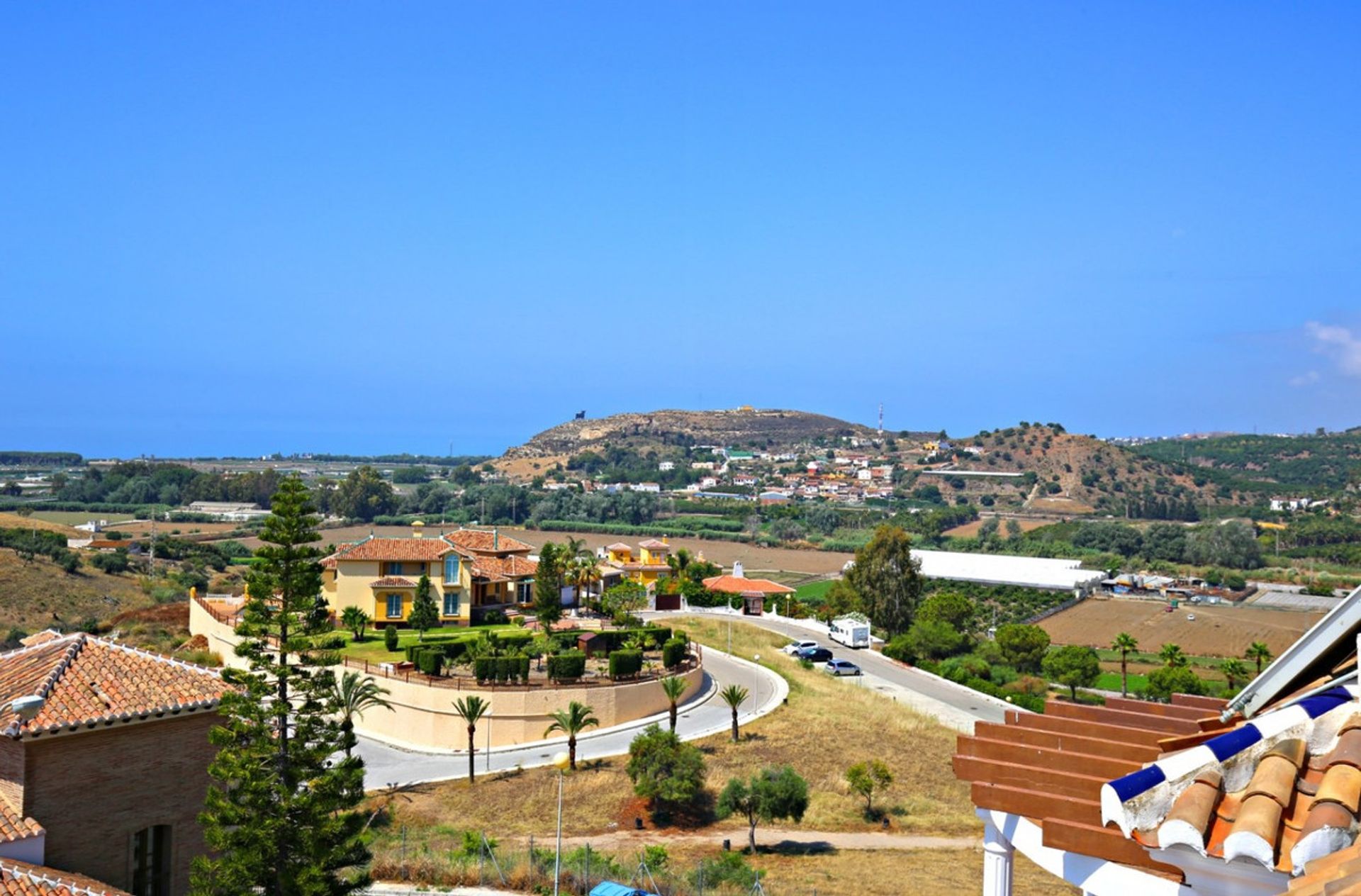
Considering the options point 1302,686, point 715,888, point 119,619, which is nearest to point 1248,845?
point 1302,686

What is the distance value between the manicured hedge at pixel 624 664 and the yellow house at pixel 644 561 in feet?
69.0

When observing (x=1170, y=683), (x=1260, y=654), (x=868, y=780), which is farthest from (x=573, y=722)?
(x=1260, y=654)

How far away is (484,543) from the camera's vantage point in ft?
151

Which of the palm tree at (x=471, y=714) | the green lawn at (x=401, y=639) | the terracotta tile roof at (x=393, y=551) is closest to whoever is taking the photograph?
the palm tree at (x=471, y=714)

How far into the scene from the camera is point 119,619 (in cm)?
4300

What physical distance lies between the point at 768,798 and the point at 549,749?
8.11m

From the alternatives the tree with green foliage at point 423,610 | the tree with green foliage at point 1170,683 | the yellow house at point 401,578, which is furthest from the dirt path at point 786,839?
the yellow house at point 401,578

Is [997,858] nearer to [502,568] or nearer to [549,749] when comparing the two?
[549,749]

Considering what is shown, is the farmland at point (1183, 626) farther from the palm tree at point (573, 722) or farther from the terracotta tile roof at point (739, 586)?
the palm tree at point (573, 722)

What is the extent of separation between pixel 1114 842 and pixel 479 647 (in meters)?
28.9

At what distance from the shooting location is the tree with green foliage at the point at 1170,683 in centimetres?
3722

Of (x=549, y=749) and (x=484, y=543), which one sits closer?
(x=549, y=749)

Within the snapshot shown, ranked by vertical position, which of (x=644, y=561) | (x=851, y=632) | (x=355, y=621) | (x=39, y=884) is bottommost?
(x=851, y=632)

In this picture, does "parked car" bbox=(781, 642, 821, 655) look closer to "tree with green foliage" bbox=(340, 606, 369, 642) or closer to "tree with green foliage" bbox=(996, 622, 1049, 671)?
"tree with green foliage" bbox=(996, 622, 1049, 671)
